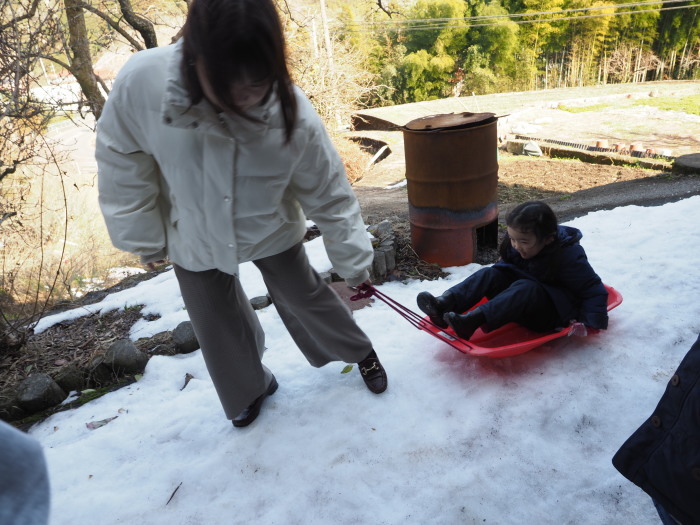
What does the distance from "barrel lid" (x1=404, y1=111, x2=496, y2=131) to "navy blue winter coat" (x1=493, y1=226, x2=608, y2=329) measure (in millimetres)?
1217

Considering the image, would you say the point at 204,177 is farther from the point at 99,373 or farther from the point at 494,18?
the point at 494,18

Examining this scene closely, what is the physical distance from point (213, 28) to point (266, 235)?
2.47 feet

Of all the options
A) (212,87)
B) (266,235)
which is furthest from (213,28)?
(266,235)

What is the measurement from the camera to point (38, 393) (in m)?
2.37

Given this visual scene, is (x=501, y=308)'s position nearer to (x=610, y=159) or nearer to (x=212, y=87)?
(x=212, y=87)

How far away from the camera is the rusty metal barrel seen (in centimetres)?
→ 319

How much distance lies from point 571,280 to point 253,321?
1.49 m

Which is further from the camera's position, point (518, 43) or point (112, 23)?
point (518, 43)

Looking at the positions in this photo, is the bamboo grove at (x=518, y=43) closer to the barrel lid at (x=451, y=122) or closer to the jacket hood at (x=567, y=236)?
the barrel lid at (x=451, y=122)

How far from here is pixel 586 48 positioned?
22344 mm

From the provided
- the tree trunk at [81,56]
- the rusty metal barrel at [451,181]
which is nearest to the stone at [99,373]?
the rusty metal barrel at [451,181]

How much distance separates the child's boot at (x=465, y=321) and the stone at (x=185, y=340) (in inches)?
60.0

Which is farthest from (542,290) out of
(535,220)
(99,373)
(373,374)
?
(99,373)

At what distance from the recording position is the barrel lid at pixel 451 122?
3189 millimetres
